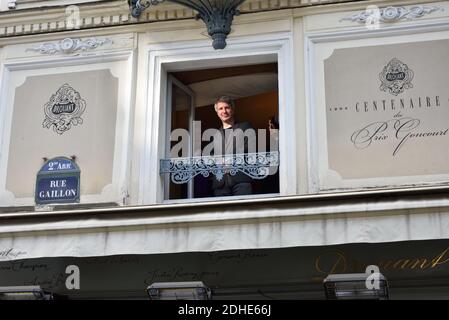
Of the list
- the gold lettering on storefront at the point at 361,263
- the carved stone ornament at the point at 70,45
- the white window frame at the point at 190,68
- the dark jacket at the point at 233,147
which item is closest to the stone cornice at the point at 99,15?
the carved stone ornament at the point at 70,45

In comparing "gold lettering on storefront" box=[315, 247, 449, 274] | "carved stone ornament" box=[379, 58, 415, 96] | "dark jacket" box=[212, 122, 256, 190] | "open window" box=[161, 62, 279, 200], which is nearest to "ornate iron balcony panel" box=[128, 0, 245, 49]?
"open window" box=[161, 62, 279, 200]

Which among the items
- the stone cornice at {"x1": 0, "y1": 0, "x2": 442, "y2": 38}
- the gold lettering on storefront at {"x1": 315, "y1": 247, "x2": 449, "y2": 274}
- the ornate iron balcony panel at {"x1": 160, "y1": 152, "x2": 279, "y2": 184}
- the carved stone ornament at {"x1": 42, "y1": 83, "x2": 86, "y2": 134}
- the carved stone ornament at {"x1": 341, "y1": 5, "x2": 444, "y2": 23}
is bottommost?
the gold lettering on storefront at {"x1": 315, "y1": 247, "x2": 449, "y2": 274}

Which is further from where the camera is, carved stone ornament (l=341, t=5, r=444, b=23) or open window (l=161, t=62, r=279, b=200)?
open window (l=161, t=62, r=279, b=200)

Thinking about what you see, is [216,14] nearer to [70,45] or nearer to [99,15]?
[99,15]

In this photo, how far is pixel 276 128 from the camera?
8430 mm

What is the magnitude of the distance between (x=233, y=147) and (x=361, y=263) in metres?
1.84

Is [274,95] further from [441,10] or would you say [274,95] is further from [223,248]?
[223,248]

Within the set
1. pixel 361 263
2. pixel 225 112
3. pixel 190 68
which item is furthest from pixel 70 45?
pixel 361 263

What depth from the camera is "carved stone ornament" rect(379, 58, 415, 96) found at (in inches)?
305

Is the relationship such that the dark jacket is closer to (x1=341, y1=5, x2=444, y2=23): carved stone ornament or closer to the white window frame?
the white window frame

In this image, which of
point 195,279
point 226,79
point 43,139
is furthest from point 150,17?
point 195,279

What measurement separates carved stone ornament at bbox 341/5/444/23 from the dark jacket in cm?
161

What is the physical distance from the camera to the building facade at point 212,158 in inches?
274

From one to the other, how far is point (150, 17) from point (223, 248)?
2943 mm
